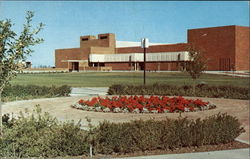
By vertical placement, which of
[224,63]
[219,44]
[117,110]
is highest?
[219,44]

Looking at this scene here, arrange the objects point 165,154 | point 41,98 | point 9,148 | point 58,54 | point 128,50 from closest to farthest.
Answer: point 9,148
point 165,154
point 41,98
point 128,50
point 58,54

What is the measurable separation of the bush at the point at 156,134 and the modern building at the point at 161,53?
36.5 metres

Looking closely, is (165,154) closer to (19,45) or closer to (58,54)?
(19,45)

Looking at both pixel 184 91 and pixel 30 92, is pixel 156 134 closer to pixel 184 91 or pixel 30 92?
pixel 184 91

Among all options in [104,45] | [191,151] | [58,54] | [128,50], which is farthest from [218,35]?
[191,151]

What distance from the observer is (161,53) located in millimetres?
70625

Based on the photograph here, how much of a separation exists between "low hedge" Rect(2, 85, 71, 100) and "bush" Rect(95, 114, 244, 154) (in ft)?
39.0

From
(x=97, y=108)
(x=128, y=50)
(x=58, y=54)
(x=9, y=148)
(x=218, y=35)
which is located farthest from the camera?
(x=58, y=54)

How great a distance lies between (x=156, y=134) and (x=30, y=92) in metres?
13.0

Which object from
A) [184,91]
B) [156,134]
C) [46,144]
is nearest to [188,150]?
[156,134]

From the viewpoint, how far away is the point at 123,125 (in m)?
6.54

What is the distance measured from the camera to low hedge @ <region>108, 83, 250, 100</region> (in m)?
18.3

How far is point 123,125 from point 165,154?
1049 mm

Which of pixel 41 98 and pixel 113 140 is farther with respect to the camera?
pixel 41 98
